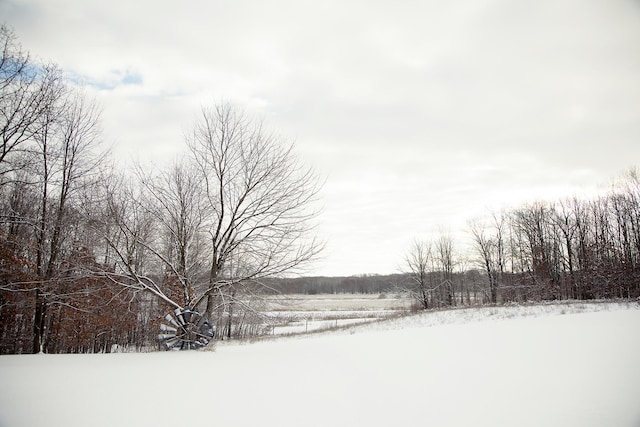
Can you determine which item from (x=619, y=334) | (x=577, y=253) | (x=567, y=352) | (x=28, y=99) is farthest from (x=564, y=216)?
(x=28, y=99)

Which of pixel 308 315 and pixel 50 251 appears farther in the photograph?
pixel 308 315

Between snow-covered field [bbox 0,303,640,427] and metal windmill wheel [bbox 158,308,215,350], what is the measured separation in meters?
1.45

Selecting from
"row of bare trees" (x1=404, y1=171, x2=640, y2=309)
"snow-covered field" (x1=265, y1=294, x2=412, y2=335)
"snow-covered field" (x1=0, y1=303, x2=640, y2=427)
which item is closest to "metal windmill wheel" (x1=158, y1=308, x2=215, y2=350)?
"snow-covered field" (x1=0, y1=303, x2=640, y2=427)

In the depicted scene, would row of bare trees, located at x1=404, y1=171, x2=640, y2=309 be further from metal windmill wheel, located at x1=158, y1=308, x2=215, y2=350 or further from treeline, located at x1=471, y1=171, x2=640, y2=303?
metal windmill wheel, located at x1=158, y1=308, x2=215, y2=350

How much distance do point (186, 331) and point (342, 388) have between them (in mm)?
5534

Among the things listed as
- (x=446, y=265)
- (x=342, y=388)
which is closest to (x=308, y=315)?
(x=446, y=265)

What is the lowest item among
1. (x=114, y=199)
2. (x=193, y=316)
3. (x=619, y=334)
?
(x=619, y=334)

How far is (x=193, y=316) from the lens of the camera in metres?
8.52

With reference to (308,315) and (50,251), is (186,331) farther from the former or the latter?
(308,315)

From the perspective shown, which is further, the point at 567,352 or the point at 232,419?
the point at 567,352

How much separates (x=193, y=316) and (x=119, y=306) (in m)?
7.67

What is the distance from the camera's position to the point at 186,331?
8547 millimetres

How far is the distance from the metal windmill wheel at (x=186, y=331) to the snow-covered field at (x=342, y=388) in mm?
1454

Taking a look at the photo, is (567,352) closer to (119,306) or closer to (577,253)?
(119,306)
